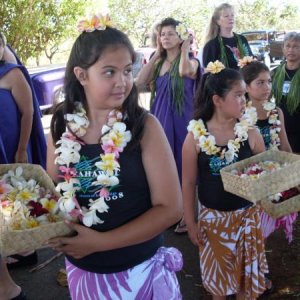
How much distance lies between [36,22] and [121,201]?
1326 centimetres

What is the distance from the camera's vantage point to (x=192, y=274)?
3.03 metres

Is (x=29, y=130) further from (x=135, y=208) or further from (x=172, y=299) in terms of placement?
(x=172, y=299)

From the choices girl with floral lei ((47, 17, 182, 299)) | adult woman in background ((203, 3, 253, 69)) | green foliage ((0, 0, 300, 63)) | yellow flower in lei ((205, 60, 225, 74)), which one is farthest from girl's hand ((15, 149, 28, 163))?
green foliage ((0, 0, 300, 63))

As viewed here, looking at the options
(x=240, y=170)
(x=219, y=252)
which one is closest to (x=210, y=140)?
(x=240, y=170)

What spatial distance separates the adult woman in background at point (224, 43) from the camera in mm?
4375

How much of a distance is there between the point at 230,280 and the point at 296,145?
1.87m

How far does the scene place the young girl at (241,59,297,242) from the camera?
2.88 m

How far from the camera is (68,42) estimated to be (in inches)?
645

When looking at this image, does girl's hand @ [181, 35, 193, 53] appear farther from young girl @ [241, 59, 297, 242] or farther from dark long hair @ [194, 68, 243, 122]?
dark long hair @ [194, 68, 243, 122]

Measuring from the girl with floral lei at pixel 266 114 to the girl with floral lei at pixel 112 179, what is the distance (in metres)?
1.49

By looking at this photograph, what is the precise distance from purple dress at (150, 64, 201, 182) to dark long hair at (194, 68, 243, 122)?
3.68ft

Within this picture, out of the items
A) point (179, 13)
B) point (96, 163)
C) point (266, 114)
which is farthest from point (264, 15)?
point (96, 163)

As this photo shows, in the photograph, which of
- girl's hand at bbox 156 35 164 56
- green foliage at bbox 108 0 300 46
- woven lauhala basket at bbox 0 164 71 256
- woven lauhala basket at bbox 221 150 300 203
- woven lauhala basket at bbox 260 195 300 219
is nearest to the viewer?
woven lauhala basket at bbox 0 164 71 256

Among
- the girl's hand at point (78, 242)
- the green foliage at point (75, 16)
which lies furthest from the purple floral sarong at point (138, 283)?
the green foliage at point (75, 16)
